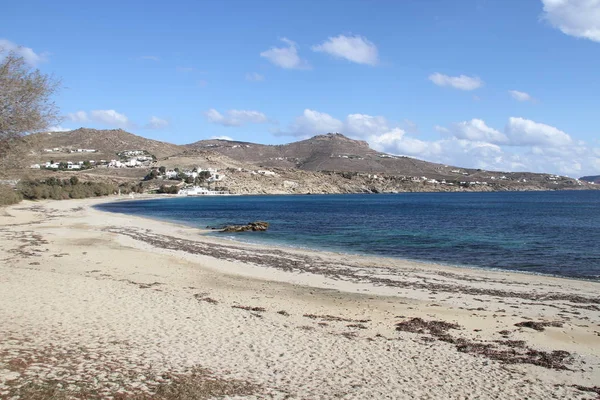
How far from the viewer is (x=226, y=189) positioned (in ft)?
614

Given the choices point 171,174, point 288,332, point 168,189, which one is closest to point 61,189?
point 168,189

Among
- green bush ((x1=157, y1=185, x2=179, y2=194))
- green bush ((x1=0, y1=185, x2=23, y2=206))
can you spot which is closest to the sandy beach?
green bush ((x1=0, y1=185, x2=23, y2=206))

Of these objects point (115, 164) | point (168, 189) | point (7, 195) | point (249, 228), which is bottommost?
point (249, 228)

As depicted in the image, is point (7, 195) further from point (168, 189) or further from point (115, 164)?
point (115, 164)

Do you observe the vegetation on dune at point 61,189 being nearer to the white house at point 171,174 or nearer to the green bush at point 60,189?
the green bush at point 60,189

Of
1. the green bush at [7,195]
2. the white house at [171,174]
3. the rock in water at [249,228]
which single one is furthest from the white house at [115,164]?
the rock in water at [249,228]

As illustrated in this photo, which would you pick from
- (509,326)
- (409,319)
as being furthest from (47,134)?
(509,326)

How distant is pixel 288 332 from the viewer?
11.1m

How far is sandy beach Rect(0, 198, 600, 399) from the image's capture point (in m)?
7.86

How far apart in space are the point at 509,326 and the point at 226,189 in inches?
7023

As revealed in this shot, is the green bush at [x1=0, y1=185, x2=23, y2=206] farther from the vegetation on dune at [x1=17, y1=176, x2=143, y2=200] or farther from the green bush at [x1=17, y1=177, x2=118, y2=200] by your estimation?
the green bush at [x1=17, y1=177, x2=118, y2=200]

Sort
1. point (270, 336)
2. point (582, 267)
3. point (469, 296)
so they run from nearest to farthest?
point (270, 336) < point (469, 296) < point (582, 267)

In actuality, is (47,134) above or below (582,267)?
above

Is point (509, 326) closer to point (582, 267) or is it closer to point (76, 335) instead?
point (76, 335)
